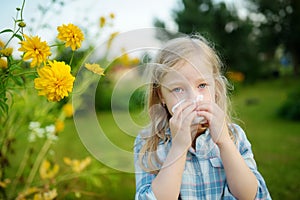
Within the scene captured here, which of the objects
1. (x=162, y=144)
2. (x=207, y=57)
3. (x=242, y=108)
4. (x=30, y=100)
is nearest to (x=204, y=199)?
(x=162, y=144)

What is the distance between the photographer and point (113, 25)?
1901 millimetres

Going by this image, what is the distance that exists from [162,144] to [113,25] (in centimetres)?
87

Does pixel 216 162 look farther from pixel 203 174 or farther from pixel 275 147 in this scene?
pixel 275 147

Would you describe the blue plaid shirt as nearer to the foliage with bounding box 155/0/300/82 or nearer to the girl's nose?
the girl's nose

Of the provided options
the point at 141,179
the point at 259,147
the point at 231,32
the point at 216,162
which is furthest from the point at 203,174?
the point at 231,32

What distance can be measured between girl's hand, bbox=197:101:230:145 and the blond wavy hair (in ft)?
0.52

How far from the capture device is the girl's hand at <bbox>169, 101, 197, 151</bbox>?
1.01 metres

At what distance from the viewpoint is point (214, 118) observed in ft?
3.37

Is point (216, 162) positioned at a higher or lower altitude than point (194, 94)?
lower

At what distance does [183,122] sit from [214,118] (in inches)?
3.2

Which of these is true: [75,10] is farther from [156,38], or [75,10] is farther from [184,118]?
[184,118]

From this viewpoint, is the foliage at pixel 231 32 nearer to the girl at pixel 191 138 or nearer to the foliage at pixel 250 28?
the foliage at pixel 250 28

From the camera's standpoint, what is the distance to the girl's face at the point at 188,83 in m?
1.03

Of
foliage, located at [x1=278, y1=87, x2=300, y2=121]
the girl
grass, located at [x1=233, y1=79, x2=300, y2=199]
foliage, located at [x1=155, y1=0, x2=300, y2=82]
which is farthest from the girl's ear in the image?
foliage, located at [x1=155, y1=0, x2=300, y2=82]
